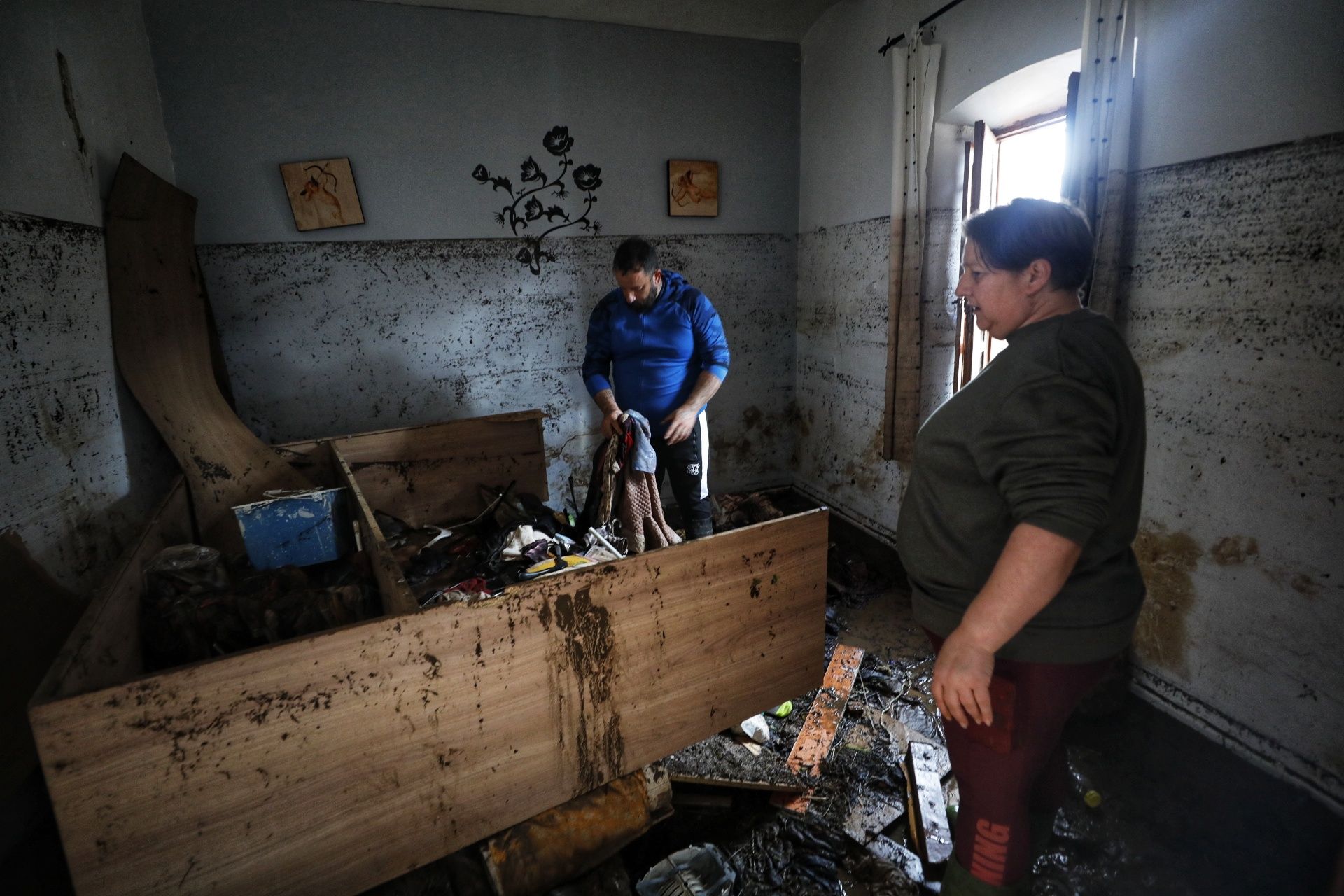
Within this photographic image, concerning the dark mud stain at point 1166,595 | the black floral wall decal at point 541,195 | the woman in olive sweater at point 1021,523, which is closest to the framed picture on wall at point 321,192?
the black floral wall decal at point 541,195

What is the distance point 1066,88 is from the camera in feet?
8.84

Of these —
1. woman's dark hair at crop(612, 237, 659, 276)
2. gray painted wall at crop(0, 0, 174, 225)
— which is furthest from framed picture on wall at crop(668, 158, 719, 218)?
gray painted wall at crop(0, 0, 174, 225)

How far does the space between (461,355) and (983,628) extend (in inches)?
138

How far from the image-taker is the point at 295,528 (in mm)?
2383

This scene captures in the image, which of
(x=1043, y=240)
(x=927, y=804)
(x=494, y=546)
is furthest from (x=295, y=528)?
(x=1043, y=240)

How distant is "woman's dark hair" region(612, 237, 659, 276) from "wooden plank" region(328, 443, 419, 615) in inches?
56.3

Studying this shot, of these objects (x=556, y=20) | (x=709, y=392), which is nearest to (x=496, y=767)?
(x=709, y=392)

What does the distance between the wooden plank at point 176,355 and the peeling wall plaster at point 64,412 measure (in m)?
0.09

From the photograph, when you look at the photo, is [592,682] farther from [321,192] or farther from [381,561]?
[321,192]

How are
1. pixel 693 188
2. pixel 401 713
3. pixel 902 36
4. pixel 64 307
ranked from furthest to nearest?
pixel 693 188
pixel 902 36
pixel 64 307
pixel 401 713

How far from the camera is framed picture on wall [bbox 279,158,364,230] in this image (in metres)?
3.39

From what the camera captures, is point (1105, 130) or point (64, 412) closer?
point (64, 412)

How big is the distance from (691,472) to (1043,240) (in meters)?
2.10

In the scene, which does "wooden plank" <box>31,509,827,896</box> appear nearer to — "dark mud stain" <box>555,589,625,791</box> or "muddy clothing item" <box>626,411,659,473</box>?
"dark mud stain" <box>555,589,625,791</box>
